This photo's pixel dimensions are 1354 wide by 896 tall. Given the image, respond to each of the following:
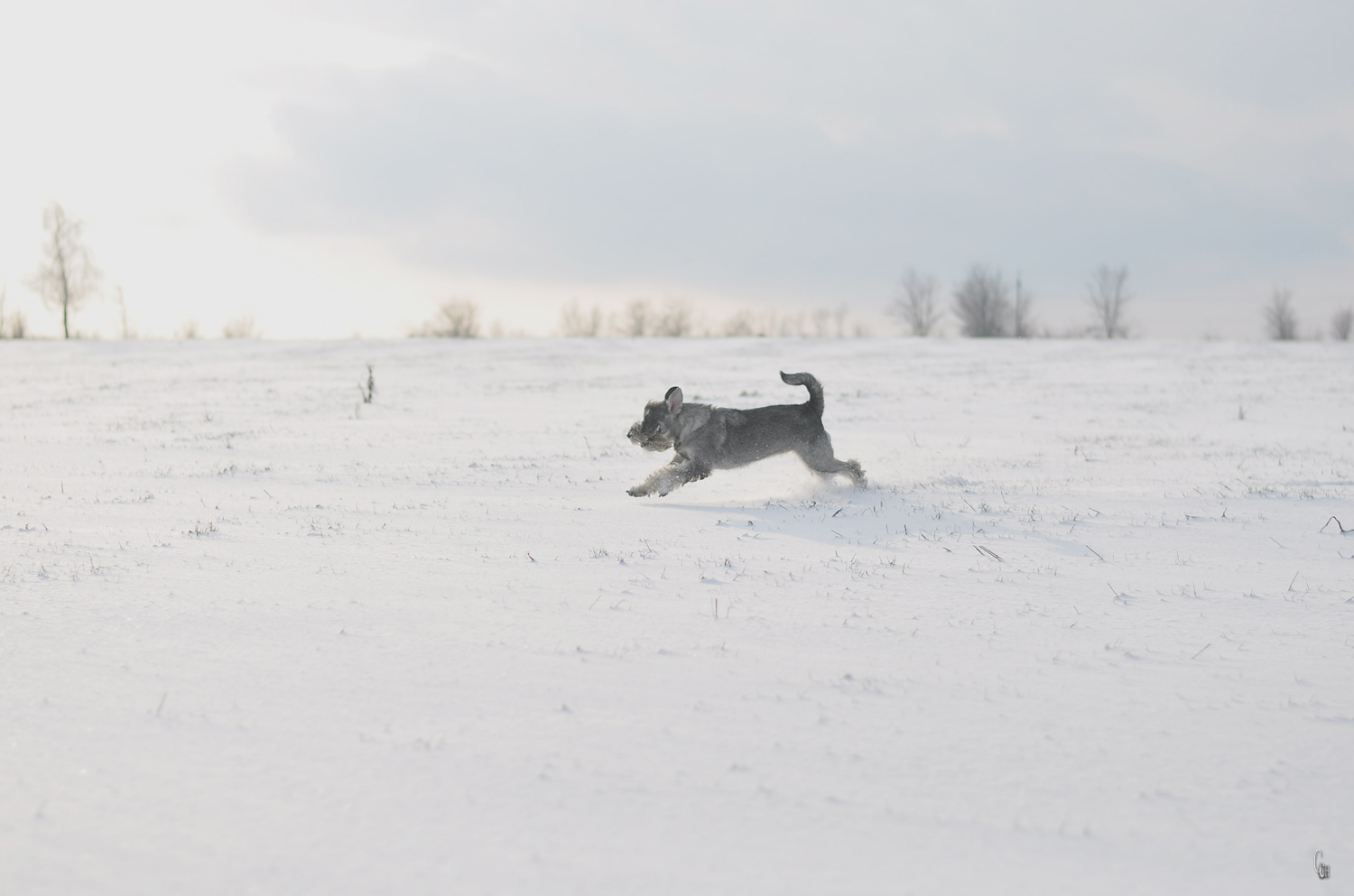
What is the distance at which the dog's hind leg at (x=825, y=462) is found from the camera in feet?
30.0

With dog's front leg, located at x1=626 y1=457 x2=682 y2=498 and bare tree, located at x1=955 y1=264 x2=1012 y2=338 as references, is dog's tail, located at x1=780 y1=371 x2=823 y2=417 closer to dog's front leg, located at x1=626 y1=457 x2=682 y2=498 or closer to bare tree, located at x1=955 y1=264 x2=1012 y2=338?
dog's front leg, located at x1=626 y1=457 x2=682 y2=498

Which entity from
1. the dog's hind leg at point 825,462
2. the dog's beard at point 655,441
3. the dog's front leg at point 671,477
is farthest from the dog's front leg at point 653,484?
the dog's hind leg at point 825,462

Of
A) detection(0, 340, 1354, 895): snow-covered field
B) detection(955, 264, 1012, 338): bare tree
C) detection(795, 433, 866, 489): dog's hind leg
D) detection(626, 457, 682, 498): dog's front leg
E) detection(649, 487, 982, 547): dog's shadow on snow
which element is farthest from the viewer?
detection(955, 264, 1012, 338): bare tree

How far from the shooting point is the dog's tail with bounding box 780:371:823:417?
8.61 m

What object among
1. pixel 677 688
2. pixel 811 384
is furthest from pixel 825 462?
pixel 677 688

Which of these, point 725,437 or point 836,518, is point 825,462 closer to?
point 725,437

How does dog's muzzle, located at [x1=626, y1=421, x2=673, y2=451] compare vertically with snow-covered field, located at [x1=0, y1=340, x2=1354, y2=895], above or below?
above

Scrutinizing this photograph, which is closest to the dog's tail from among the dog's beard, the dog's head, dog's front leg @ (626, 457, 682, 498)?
the dog's head

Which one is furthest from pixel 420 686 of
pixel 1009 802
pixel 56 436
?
pixel 56 436

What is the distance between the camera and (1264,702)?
353 cm

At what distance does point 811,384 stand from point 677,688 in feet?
18.4

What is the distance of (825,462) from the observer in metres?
9.18

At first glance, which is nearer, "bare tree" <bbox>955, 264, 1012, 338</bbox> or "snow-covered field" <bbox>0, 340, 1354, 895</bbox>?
"snow-covered field" <bbox>0, 340, 1354, 895</bbox>

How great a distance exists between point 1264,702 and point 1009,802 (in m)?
1.44
